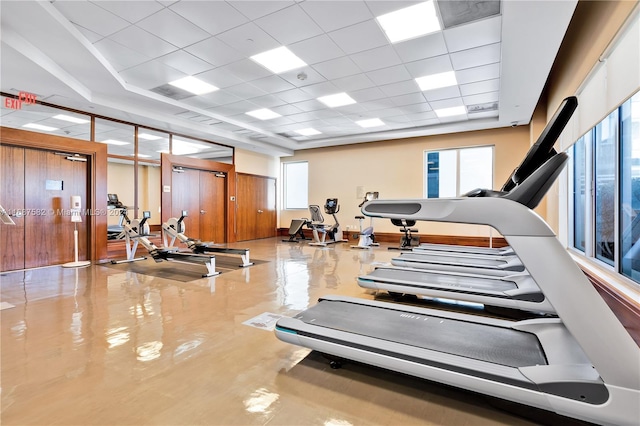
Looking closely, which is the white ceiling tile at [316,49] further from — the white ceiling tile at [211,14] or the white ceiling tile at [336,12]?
the white ceiling tile at [211,14]

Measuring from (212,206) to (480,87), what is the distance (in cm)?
725

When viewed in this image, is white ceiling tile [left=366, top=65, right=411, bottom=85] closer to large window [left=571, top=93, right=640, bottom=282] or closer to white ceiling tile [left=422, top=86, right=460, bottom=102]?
white ceiling tile [left=422, top=86, right=460, bottom=102]

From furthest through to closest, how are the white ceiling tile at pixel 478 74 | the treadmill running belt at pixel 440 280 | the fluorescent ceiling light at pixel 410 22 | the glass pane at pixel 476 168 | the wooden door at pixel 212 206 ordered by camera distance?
the wooden door at pixel 212 206, the glass pane at pixel 476 168, the white ceiling tile at pixel 478 74, the fluorescent ceiling light at pixel 410 22, the treadmill running belt at pixel 440 280

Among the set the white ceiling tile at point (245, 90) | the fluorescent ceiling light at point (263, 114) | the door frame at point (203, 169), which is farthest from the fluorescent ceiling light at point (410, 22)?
the door frame at point (203, 169)

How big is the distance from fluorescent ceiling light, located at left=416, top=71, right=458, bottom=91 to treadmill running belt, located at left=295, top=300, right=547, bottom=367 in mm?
4271

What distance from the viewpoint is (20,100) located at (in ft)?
16.6

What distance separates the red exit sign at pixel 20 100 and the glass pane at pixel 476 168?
30.6ft

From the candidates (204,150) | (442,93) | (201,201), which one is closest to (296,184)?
(204,150)

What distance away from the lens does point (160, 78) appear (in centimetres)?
505

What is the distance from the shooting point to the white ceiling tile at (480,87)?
530cm

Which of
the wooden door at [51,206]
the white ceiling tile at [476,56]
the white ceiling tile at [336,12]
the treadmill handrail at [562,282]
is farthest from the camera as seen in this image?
the wooden door at [51,206]

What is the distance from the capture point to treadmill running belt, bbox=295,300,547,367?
1.72m

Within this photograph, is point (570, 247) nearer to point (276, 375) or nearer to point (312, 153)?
point (276, 375)

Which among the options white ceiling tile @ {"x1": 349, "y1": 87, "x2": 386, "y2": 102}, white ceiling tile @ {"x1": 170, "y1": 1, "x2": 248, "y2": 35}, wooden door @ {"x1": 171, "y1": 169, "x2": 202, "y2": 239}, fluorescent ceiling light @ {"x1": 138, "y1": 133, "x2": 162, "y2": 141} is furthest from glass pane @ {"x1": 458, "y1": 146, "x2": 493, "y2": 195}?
fluorescent ceiling light @ {"x1": 138, "y1": 133, "x2": 162, "y2": 141}
